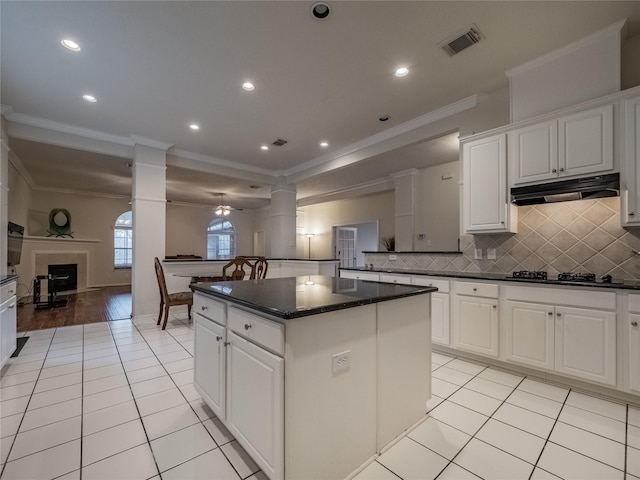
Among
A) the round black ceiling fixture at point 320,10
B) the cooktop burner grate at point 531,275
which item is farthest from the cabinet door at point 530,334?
the round black ceiling fixture at point 320,10

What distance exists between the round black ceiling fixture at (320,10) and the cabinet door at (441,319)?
8.96 feet

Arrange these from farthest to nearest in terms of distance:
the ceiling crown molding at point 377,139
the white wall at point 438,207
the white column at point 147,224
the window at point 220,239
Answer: the window at point 220,239 < the white wall at point 438,207 < the white column at point 147,224 < the ceiling crown molding at point 377,139

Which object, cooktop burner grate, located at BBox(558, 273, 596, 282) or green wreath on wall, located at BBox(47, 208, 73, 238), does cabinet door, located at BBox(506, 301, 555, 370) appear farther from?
green wreath on wall, located at BBox(47, 208, 73, 238)

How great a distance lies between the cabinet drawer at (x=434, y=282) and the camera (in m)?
2.94

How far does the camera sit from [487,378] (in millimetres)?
2477

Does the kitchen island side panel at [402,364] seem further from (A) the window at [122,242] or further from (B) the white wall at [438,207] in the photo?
(A) the window at [122,242]

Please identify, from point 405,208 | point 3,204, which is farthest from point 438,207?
point 3,204

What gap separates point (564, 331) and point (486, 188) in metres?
1.43

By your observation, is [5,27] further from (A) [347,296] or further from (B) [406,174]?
(B) [406,174]

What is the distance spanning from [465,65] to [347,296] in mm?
2680

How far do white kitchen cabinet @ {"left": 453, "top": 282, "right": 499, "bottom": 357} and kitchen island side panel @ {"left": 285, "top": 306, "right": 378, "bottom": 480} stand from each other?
1.65 m

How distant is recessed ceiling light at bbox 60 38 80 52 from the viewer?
8.09 feet

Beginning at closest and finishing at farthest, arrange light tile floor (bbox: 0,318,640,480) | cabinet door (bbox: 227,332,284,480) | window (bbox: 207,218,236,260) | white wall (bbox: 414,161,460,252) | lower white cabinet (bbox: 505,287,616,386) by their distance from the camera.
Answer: cabinet door (bbox: 227,332,284,480) → light tile floor (bbox: 0,318,640,480) → lower white cabinet (bbox: 505,287,616,386) → white wall (bbox: 414,161,460,252) → window (bbox: 207,218,236,260)

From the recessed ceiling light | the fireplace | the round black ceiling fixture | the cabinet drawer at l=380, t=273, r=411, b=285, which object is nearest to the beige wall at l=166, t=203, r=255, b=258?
the fireplace
